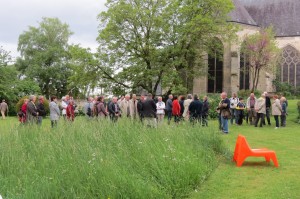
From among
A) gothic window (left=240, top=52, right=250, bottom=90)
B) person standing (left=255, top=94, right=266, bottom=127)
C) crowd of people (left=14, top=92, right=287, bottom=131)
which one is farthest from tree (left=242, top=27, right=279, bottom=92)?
person standing (left=255, top=94, right=266, bottom=127)

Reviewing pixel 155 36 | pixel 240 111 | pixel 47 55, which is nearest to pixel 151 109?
pixel 240 111

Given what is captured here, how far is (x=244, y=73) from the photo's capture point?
4441cm

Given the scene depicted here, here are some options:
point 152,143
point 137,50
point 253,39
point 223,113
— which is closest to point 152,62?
point 137,50

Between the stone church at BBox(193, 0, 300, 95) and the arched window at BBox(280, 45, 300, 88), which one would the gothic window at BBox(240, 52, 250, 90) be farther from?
the arched window at BBox(280, 45, 300, 88)

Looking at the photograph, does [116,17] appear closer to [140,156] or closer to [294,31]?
[294,31]

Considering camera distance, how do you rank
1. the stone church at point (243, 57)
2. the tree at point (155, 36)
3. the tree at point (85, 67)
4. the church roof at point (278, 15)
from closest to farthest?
the tree at point (155, 36)
the tree at point (85, 67)
the stone church at point (243, 57)
the church roof at point (278, 15)

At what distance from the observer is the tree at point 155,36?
3394 cm

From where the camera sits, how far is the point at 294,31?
157 ft

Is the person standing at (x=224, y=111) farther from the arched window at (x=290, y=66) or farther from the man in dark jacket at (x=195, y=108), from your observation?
the arched window at (x=290, y=66)

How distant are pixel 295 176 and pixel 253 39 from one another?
33.0 meters

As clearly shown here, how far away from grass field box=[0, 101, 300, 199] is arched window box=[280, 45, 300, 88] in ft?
123

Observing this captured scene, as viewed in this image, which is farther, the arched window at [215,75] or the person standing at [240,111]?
the arched window at [215,75]

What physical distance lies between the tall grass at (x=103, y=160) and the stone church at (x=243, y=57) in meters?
31.7

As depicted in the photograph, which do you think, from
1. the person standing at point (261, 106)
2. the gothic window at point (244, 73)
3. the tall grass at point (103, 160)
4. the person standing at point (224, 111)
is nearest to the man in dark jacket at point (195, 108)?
the person standing at point (224, 111)
